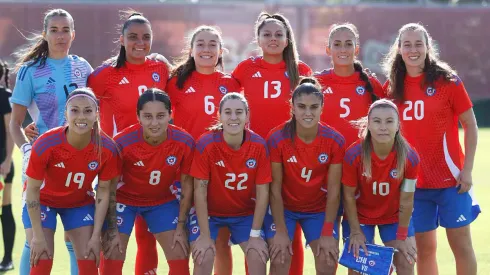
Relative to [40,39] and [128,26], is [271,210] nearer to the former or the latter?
[128,26]

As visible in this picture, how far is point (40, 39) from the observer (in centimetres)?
602

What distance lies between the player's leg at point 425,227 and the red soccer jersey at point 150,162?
1682mm

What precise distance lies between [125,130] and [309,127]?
1286 mm

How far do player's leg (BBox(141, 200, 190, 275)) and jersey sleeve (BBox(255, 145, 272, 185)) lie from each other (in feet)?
2.09

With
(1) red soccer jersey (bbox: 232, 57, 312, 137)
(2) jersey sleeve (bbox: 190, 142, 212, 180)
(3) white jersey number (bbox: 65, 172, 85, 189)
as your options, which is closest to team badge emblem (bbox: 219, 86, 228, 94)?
(1) red soccer jersey (bbox: 232, 57, 312, 137)

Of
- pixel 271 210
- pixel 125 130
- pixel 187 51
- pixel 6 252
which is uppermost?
pixel 187 51

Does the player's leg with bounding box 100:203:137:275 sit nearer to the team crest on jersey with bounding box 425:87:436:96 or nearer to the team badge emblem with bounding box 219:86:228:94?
the team badge emblem with bounding box 219:86:228:94

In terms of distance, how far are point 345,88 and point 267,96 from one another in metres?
0.59

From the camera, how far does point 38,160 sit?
5.29 meters

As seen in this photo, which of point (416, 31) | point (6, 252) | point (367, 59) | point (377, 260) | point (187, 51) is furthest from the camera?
point (367, 59)

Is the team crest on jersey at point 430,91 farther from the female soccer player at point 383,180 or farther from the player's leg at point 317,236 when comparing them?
the player's leg at point 317,236

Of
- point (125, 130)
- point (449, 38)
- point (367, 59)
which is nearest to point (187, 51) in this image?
point (125, 130)

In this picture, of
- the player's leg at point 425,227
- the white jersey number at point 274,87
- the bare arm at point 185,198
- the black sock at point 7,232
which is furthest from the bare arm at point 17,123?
the player's leg at point 425,227

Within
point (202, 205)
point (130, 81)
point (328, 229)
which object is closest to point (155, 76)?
point (130, 81)
